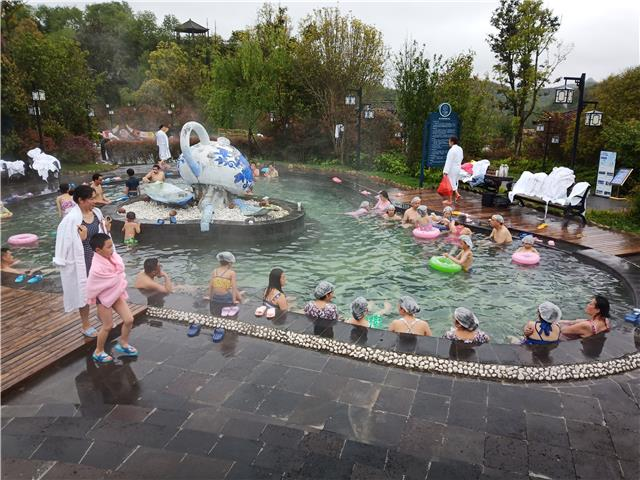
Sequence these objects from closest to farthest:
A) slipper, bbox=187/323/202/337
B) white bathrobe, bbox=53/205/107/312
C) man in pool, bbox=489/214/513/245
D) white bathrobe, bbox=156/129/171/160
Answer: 1. white bathrobe, bbox=53/205/107/312
2. slipper, bbox=187/323/202/337
3. man in pool, bbox=489/214/513/245
4. white bathrobe, bbox=156/129/171/160

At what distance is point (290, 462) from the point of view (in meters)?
4.20

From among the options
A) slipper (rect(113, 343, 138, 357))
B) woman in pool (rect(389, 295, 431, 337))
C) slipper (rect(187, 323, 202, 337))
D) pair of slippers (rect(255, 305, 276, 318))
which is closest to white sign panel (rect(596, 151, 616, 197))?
woman in pool (rect(389, 295, 431, 337))

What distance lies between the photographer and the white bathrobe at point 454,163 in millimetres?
15547

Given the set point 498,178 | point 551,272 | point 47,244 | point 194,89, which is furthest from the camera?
point 194,89

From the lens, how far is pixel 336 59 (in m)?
27.0

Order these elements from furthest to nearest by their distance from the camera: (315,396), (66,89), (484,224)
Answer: (66,89) < (484,224) < (315,396)

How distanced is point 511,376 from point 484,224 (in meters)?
8.74

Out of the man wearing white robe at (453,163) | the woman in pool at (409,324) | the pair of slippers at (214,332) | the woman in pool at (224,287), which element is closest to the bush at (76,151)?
the man wearing white robe at (453,163)

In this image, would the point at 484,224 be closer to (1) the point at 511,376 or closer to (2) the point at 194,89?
(1) the point at 511,376

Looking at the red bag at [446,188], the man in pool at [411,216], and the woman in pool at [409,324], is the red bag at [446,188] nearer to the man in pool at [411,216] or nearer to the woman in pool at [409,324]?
the man in pool at [411,216]

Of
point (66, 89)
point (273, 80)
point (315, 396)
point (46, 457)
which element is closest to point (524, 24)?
point (273, 80)

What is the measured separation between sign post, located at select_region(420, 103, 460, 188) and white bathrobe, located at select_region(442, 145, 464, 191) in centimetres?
368

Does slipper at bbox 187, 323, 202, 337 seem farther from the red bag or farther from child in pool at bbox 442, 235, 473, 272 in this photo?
the red bag

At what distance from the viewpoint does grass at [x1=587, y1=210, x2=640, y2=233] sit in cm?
1296
